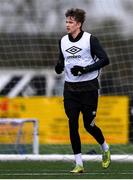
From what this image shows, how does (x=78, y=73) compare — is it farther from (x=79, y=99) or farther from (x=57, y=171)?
(x=57, y=171)

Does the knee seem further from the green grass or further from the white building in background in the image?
the white building in background

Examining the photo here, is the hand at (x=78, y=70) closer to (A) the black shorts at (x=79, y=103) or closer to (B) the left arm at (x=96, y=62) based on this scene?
(B) the left arm at (x=96, y=62)

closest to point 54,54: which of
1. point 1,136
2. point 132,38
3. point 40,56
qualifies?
point 40,56

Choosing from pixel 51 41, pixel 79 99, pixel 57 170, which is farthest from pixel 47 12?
pixel 79 99

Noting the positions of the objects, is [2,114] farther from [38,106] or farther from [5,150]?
[5,150]

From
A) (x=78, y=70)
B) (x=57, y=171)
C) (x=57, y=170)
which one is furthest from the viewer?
(x=57, y=170)

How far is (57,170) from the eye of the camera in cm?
970

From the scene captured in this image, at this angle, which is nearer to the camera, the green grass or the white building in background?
the green grass

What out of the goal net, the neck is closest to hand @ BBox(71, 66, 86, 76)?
the neck

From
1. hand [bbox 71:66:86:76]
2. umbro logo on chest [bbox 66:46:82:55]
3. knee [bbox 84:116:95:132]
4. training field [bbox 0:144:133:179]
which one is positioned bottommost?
training field [bbox 0:144:133:179]

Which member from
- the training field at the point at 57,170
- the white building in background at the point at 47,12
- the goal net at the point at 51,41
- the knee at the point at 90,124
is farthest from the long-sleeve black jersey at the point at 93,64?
the white building in background at the point at 47,12

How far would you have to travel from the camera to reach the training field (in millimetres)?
8586

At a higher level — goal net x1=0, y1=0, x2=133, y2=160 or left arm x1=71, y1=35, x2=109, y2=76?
left arm x1=71, y1=35, x2=109, y2=76

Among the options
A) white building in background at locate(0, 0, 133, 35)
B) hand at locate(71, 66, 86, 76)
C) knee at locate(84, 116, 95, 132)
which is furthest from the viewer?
white building in background at locate(0, 0, 133, 35)
